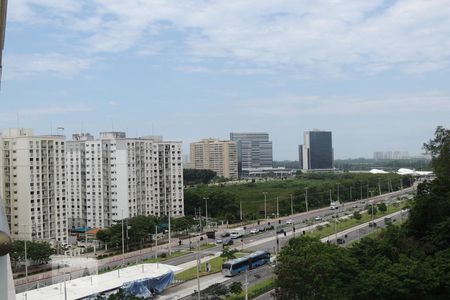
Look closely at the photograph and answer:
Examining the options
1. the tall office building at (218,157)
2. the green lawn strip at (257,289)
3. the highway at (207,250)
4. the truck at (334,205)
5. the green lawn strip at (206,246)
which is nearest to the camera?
the green lawn strip at (257,289)

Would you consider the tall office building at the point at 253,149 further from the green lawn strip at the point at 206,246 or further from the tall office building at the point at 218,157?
the green lawn strip at the point at 206,246

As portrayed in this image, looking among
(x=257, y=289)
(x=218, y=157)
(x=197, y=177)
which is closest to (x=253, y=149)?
(x=218, y=157)

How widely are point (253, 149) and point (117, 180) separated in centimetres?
8043

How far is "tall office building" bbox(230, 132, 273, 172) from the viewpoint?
11469cm

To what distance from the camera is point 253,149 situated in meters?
116

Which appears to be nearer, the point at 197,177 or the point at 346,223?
the point at 346,223

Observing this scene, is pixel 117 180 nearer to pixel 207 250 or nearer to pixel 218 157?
pixel 207 250

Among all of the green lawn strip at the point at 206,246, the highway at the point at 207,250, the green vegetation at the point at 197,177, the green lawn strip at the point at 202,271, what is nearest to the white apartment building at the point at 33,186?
the highway at the point at 207,250

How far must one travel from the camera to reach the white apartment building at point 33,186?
28.3m

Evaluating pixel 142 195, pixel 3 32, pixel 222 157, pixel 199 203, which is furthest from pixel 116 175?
pixel 222 157

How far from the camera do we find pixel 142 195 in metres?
38.0

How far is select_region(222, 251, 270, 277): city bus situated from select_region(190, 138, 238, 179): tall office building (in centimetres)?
6420

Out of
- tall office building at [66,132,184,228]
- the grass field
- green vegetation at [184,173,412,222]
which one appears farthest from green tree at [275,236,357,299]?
the grass field

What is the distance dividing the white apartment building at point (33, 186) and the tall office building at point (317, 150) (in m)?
92.8
